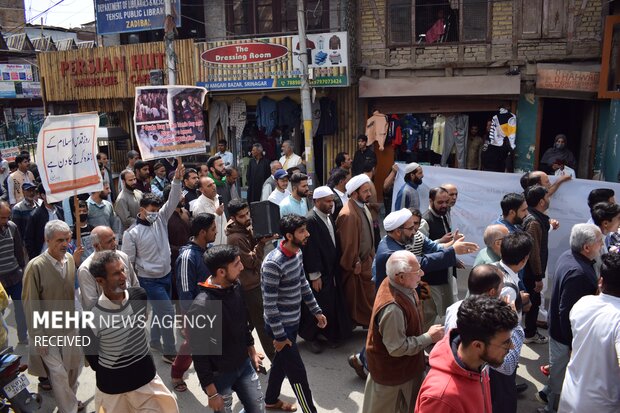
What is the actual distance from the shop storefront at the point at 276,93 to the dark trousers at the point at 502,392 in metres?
9.78

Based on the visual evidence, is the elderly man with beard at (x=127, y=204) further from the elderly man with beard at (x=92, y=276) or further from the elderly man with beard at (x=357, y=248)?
the elderly man with beard at (x=357, y=248)

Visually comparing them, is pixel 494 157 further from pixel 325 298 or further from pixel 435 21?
pixel 325 298

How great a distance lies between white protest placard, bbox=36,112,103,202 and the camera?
5.18 m

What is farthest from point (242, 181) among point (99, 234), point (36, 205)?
point (99, 234)

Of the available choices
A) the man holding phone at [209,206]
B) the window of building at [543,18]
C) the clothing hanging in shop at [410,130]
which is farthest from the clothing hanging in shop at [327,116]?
the man holding phone at [209,206]

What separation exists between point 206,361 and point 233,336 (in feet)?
0.85

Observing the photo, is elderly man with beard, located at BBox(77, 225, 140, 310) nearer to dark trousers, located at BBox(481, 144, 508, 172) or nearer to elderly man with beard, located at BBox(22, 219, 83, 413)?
elderly man with beard, located at BBox(22, 219, 83, 413)

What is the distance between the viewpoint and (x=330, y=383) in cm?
531

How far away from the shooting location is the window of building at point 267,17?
1338 centimetres

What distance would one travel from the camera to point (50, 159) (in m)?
5.20

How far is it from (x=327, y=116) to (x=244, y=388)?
9915mm

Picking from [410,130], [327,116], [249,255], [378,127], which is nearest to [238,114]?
[327,116]

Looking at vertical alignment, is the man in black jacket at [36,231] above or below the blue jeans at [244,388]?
above

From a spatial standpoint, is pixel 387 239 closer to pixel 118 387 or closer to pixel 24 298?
pixel 118 387
